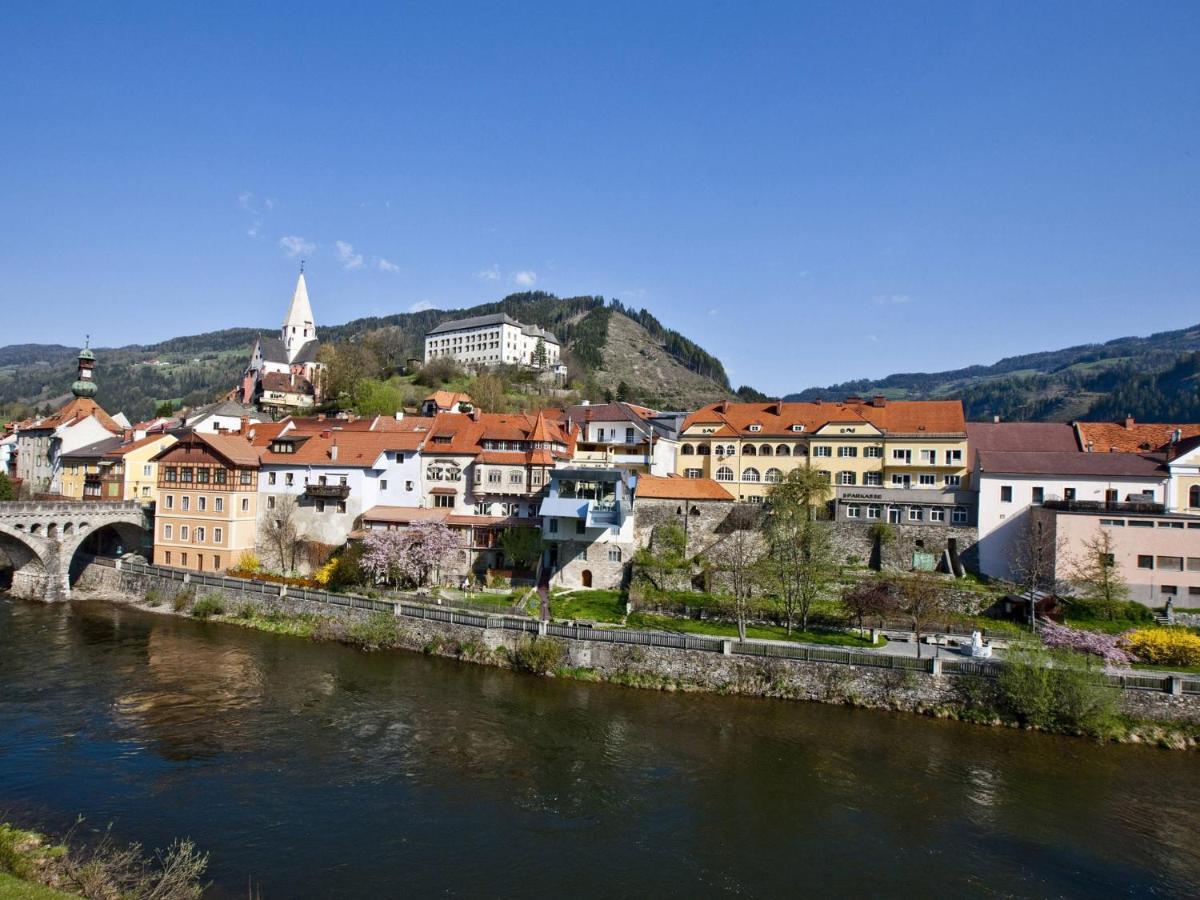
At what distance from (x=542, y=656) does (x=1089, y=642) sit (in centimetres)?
2513

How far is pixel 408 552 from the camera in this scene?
45.8 metres

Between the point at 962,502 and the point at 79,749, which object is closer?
the point at 79,749

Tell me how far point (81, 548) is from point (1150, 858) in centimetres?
6899

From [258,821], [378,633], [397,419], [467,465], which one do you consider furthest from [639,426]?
[258,821]

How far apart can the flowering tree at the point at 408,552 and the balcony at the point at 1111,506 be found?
3733 cm

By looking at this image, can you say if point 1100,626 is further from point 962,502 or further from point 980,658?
point 962,502

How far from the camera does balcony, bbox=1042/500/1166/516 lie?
39.9 meters

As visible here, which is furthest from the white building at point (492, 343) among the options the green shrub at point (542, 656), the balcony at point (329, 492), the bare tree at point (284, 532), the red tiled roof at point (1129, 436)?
the green shrub at point (542, 656)

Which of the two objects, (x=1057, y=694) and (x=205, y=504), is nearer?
(x=1057, y=694)

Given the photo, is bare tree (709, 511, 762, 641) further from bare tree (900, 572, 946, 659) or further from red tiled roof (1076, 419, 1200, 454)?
red tiled roof (1076, 419, 1200, 454)

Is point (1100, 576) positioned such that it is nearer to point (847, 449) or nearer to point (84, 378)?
point (847, 449)

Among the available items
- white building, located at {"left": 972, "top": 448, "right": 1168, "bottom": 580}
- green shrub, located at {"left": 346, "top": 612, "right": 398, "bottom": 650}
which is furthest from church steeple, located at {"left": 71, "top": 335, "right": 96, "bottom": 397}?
white building, located at {"left": 972, "top": 448, "right": 1168, "bottom": 580}

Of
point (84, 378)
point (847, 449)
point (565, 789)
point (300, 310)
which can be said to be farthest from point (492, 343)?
point (565, 789)

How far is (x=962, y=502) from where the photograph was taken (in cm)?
4625
